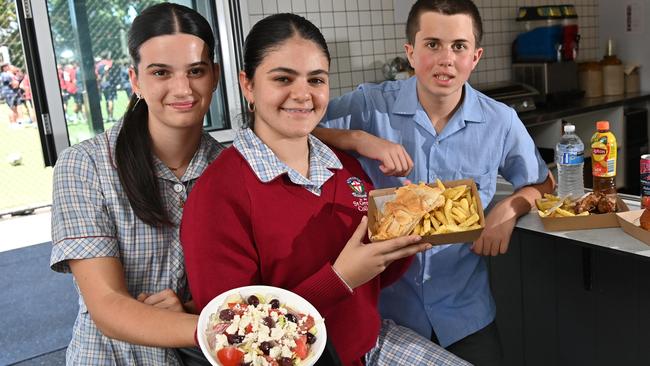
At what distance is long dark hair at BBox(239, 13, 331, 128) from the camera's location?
1299mm

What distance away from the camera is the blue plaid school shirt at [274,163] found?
129 centimetres

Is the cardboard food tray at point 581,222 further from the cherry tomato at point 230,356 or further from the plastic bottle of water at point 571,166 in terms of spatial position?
the cherry tomato at point 230,356

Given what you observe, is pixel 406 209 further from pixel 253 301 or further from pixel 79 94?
pixel 79 94

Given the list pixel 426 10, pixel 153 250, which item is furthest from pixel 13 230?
pixel 426 10

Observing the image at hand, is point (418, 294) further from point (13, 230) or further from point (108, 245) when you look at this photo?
point (13, 230)

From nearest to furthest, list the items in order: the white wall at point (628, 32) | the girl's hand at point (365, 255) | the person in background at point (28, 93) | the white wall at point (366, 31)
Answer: the girl's hand at point (365, 255) < the person in background at point (28, 93) < the white wall at point (366, 31) < the white wall at point (628, 32)

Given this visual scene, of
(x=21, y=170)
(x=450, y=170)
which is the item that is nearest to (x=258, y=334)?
(x=450, y=170)

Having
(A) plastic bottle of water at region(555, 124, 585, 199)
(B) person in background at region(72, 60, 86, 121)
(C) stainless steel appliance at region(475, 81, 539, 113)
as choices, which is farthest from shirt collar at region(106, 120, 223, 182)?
(C) stainless steel appliance at region(475, 81, 539, 113)

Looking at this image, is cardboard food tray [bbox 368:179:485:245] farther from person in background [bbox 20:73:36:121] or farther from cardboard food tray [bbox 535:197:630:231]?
person in background [bbox 20:73:36:121]

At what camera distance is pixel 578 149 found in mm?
1872

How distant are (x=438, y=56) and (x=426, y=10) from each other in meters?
0.14

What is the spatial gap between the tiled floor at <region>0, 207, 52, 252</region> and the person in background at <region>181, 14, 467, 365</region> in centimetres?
377

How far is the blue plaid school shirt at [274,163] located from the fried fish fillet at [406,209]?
169 millimetres

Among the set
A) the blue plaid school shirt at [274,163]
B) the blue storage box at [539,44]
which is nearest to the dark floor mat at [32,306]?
the blue plaid school shirt at [274,163]
